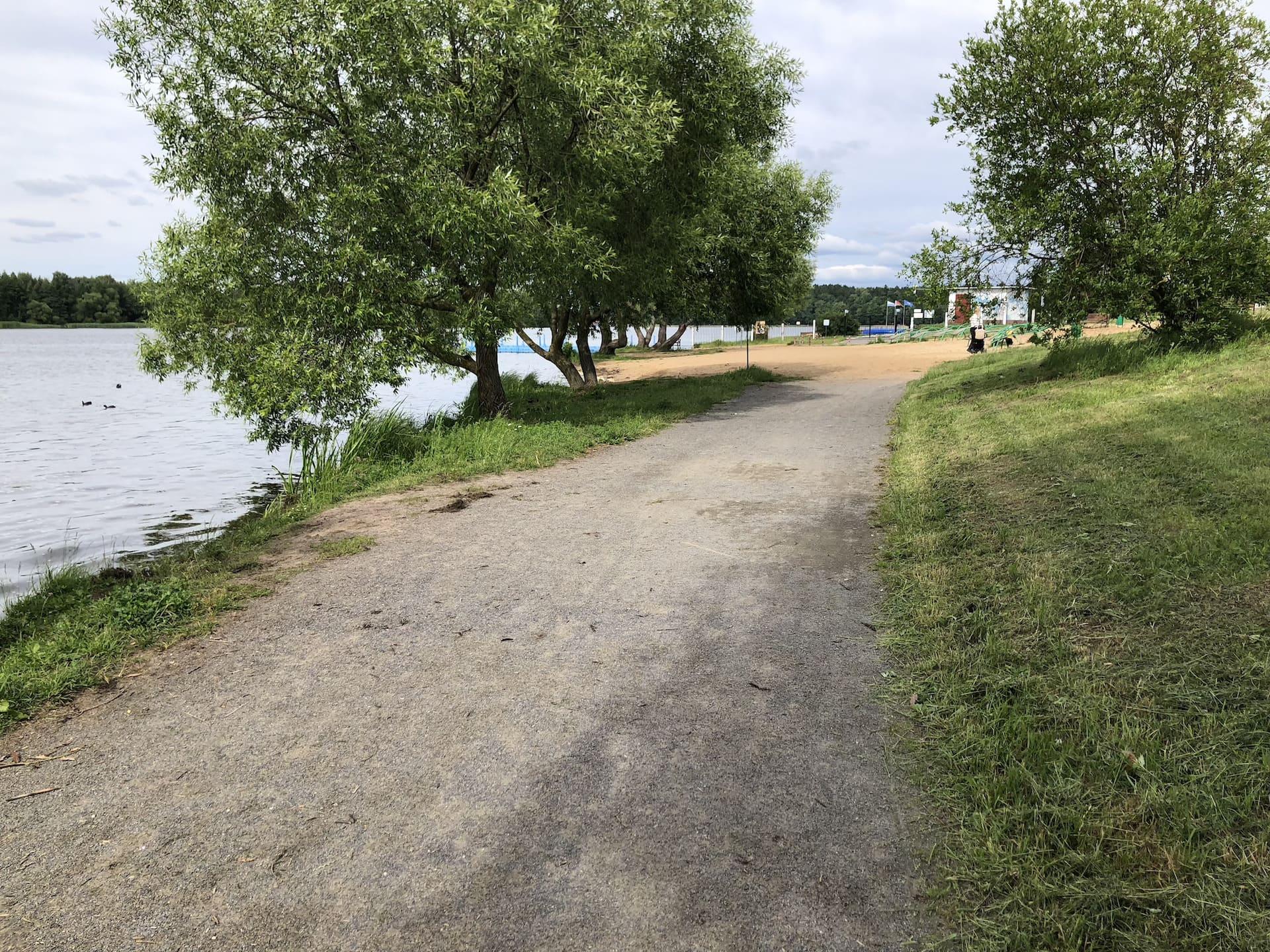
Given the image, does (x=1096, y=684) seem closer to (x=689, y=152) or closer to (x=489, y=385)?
(x=489, y=385)

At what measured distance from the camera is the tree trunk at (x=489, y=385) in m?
14.6

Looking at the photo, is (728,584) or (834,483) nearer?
(728,584)

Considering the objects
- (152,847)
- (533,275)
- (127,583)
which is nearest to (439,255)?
(533,275)

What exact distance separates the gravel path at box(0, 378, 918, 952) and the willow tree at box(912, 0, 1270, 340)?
32.7ft

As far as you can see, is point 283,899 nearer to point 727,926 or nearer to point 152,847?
point 152,847

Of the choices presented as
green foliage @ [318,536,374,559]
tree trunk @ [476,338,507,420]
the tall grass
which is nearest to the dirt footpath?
tree trunk @ [476,338,507,420]

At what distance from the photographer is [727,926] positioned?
2387 mm

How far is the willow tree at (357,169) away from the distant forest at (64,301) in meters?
107

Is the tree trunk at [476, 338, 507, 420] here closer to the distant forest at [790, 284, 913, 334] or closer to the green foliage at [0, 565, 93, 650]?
the green foliage at [0, 565, 93, 650]

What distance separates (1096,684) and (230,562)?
5797 millimetres

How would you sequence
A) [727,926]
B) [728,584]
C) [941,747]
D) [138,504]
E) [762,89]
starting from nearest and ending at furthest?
[727,926], [941,747], [728,584], [138,504], [762,89]

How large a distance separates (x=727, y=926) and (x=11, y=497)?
12540 mm

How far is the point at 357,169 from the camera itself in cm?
1159

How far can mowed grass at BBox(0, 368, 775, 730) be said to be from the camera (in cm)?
426
